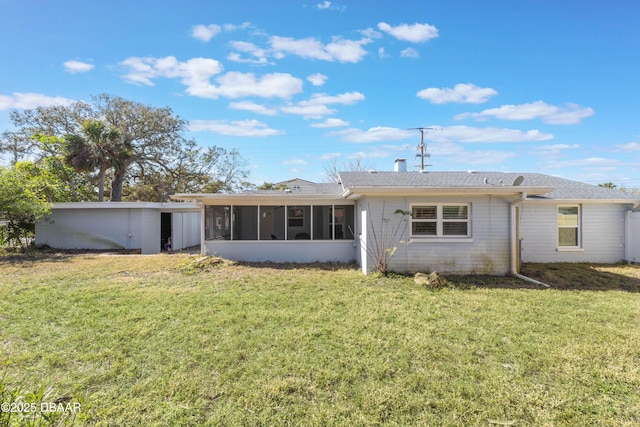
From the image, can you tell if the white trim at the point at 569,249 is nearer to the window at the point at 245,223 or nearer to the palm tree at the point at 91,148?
the window at the point at 245,223

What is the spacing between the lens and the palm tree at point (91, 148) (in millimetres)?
17828

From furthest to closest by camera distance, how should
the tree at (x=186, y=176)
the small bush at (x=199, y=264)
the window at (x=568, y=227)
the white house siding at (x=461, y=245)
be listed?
the tree at (x=186, y=176) → the window at (x=568, y=227) → the small bush at (x=199, y=264) → the white house siding at (x=461, y=245)

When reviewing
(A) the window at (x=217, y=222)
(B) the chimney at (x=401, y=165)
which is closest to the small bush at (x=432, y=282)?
(A) the window at (x=217, y=222)

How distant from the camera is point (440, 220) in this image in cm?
878

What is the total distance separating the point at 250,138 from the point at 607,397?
25.3 metres

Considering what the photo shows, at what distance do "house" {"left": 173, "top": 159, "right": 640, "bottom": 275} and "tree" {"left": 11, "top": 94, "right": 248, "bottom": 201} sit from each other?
49.5ft

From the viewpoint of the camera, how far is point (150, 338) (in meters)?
Result: 4.41

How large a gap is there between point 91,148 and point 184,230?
791 centimetres

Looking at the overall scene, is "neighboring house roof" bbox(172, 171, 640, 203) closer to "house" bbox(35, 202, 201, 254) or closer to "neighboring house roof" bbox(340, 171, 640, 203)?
"neighboring house roof" bbox(340, 171, 640, 203)

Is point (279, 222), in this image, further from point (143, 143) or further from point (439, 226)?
point (143, 143)

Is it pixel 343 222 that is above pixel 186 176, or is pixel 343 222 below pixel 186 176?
below

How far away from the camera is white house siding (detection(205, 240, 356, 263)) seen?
36.3ft

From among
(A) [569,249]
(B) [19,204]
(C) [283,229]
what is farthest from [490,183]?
(B) [19,204]

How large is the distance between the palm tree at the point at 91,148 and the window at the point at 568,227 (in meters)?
23.3
